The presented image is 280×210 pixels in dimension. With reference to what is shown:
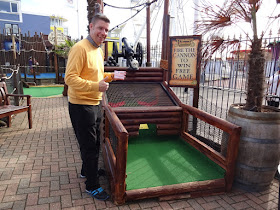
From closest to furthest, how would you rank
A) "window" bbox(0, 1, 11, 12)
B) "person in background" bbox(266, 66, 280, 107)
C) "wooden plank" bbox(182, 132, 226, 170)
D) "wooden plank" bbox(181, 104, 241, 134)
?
"wooden plank" bbox(181, 104, 241, 134) → "wooden plank" bbox(182, 132, 226, 170) → "person in background" bbox(266, 66, 280, 107) → "window" bbox(0, 1, 11, 12)

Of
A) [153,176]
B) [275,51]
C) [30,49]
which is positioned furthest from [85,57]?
[30,49]

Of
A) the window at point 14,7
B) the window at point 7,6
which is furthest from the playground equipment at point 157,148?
the window at point 14,7

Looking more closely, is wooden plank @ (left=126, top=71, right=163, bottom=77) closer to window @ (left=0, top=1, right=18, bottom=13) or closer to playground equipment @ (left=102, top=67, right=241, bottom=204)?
playground equipment @ (left=102, top=67, right=241, bottom=204)

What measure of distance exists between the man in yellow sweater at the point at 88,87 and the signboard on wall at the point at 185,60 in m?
1.85

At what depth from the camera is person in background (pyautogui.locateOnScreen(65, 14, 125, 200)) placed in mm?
2197

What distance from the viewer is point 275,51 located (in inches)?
120

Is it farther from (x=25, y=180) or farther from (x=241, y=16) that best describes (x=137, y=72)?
(x=25, y=180)

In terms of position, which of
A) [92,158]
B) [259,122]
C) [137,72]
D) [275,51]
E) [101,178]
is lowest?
[101,178]

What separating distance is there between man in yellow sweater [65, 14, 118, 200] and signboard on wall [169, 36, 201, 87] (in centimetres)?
185

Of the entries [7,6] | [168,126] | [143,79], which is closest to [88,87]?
[168,126]

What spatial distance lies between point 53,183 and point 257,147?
255 cm

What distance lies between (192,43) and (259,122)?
190 cm

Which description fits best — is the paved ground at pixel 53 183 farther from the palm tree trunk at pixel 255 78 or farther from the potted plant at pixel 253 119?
the palm tree trunk at pixel 255 78

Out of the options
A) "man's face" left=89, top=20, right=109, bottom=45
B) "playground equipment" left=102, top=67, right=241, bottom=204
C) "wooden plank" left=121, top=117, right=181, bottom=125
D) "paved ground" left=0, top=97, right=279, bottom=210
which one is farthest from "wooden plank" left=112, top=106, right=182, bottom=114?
"man's face" left=89, top=20, right=109, bottom=45
